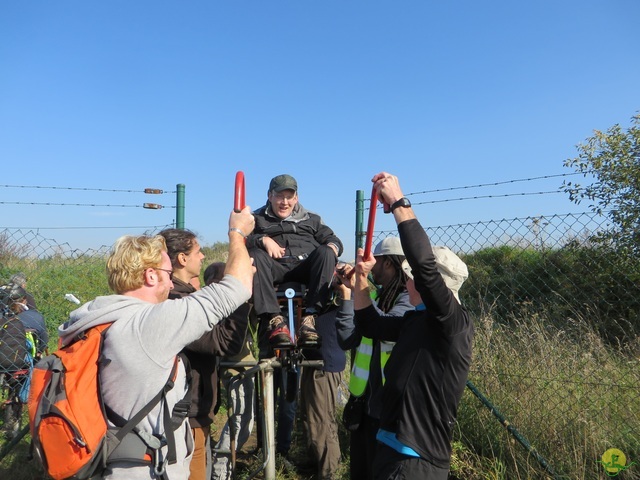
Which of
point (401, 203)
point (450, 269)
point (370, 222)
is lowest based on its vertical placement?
point (450, 269)

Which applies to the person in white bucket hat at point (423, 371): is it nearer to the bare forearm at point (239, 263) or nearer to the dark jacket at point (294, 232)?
the bare forearm at point (239, 263)

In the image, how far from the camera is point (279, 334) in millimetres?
3457

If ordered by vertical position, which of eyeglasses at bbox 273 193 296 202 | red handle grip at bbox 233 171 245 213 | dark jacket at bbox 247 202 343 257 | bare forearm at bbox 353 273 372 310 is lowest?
bare forearm at bbox 353 273 372 310

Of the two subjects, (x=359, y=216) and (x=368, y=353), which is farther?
(x=359, y=216)

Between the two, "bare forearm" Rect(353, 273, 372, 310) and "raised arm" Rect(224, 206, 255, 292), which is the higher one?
"raised arm" Rect(224, 206, 255, 292)

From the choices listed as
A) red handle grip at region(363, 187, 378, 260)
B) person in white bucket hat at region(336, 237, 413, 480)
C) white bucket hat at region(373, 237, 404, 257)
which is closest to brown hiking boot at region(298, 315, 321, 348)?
person in white bucket hat at region(336, 237, 413, 480)

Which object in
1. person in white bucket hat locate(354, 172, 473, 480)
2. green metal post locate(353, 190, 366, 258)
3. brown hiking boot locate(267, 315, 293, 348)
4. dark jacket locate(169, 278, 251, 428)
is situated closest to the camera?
person in white bucket hat locate(354, 172, 473, 480)

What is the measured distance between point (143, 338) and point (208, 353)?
2.81 ft

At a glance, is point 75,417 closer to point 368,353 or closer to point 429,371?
point 429,371

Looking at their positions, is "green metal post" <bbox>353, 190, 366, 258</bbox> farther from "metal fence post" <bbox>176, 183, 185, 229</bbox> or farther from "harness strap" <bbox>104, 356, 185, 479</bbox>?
"harness strap" <bbox>104, 356, 185, 479</bbox>

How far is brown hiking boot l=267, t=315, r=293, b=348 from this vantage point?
343cm

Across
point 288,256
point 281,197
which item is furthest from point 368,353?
point 281,197

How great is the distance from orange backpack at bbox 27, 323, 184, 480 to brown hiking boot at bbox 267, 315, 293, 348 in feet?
4.97

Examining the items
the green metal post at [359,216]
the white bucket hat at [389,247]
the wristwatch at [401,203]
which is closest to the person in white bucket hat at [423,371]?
the wristwatch at [401,203]
